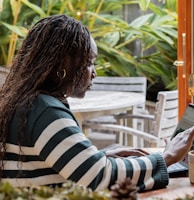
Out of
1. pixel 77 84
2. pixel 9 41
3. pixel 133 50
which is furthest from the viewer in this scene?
pixel 133 50

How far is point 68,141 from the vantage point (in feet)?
4.04

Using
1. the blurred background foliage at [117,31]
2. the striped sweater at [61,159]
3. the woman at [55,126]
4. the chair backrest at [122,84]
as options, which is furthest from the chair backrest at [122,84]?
the striped sweater at [61,159]

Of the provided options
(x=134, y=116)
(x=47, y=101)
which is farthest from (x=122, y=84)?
(x=47, y=101)

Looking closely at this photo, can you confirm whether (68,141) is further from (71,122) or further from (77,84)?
(77,84)

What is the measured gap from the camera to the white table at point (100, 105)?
325 cm

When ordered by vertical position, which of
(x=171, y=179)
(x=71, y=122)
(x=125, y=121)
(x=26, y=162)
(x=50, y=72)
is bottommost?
(x=125, y=121)

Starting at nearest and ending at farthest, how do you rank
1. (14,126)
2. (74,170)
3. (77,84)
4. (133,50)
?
(74,170) → (14,126) → (77,84) → (133,50)

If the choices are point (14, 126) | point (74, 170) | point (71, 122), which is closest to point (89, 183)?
point (74, 170)

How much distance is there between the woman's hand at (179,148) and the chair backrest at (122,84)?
296 cm

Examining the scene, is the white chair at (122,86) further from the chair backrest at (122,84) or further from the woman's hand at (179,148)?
the woman's hand at (179,148)

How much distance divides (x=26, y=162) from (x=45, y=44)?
34cm

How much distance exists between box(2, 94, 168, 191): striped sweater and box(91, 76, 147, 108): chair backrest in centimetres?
310

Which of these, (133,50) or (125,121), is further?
(133,50)

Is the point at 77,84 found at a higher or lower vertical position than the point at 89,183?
higher
